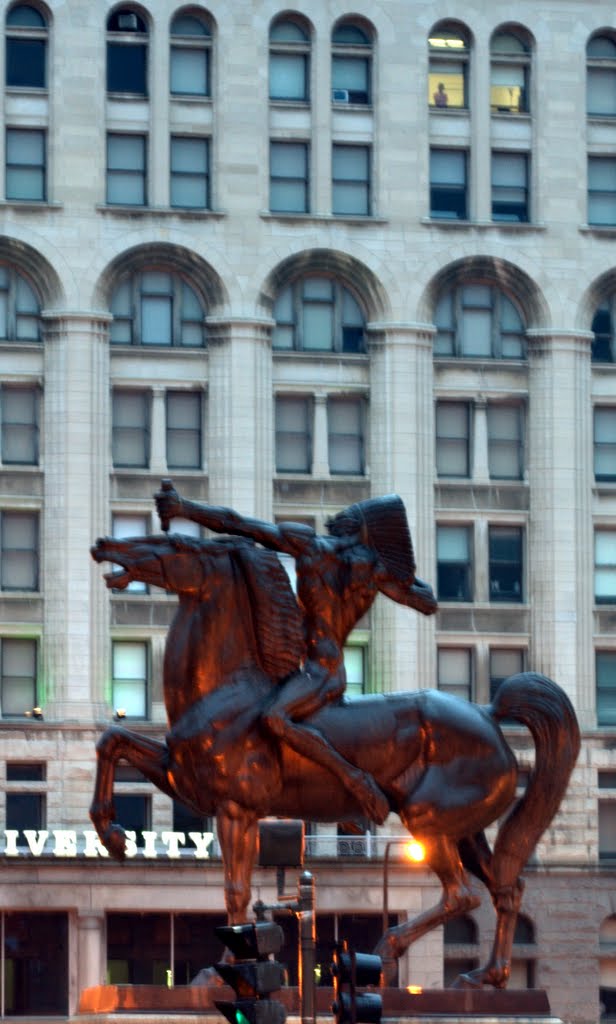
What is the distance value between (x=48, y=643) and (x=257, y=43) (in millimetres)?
18129

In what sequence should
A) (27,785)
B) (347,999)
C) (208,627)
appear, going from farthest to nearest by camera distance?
(27,785) < (208,627) < (347,999)

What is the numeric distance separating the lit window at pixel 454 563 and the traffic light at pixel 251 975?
211 ft

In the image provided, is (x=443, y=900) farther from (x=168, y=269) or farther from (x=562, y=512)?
(x=562, y=512)

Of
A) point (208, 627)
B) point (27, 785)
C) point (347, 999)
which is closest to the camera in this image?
point (347, 999)

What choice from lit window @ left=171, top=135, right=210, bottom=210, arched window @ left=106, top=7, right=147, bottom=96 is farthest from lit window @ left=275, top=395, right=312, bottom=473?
arched window @ left=106, top=7, right=147, bottom=96

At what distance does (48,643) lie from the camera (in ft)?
300

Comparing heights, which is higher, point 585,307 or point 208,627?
point 585,307

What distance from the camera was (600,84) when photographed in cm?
9650

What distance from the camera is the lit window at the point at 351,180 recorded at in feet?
310

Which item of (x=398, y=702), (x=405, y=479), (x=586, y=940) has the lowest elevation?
(x=586, y=940)

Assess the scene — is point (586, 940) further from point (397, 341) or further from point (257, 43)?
point (257, 43)

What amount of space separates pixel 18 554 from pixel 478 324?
49.1 feet

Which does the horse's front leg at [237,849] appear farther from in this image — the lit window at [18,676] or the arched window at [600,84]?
the arched window at [600,84]

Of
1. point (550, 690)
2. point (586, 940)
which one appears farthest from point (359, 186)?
point (550, 690)
